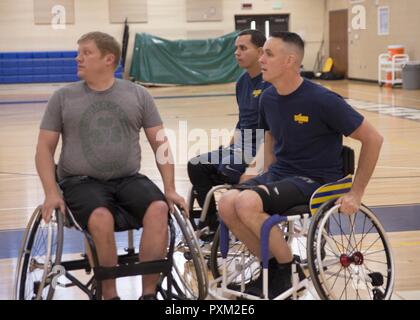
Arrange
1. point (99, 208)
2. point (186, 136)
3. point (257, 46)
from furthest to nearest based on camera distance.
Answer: point (186, 136)
point (257, 46)
point (99, 208)

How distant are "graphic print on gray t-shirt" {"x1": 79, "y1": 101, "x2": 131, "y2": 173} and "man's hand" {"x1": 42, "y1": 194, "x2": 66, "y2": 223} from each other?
0.25m

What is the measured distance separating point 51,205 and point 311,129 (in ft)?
3.58

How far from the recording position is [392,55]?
15.9m

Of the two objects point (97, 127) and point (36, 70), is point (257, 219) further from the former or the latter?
point (36, 70)

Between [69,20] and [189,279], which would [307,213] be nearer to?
[189,279]

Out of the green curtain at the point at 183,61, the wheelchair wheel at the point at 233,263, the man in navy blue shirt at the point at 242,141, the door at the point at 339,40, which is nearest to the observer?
the wheelchair wheel at the point at 233,263

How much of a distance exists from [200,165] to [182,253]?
1.59 feet

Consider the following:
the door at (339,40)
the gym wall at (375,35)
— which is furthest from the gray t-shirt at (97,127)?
the door at (339,40)

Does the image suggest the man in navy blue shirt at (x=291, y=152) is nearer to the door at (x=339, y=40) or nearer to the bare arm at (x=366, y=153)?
the bare arm at (x=366, y=153)

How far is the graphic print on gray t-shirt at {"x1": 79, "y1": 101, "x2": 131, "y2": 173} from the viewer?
10.0 feet

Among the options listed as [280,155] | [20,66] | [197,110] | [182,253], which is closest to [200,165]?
[182,253]

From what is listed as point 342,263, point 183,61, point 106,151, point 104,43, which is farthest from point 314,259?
point 183,61

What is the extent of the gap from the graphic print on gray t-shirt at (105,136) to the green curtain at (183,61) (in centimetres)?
1539

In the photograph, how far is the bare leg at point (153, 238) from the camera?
295cm
